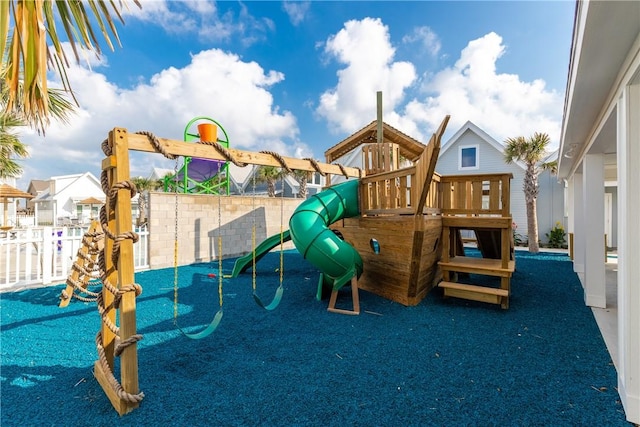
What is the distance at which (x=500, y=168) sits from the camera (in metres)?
13.1

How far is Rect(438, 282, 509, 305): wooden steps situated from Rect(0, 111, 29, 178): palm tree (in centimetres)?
1164

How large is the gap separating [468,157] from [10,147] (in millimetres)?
17632

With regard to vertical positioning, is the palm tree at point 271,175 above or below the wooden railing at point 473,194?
above

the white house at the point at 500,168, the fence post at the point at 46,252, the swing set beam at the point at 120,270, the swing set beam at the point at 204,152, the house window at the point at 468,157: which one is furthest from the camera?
the house window at the point at 468,157

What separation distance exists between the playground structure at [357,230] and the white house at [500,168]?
26.1 ft

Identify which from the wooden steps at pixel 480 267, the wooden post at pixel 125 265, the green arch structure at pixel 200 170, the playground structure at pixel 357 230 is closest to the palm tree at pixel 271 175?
the green arch structure at pixel 200 170

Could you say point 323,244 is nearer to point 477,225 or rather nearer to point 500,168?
point 477,225

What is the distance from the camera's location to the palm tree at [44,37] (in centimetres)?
245

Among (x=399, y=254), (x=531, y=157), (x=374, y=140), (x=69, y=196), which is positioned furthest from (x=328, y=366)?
(x=69, y=196)

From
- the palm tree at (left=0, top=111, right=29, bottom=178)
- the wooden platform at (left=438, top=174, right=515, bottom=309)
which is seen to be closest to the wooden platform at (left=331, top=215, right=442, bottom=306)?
the wooden platform at (left=438, top=174, right=515, bottom=309)

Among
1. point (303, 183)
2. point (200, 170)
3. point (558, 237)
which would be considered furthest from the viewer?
point (303, 183)

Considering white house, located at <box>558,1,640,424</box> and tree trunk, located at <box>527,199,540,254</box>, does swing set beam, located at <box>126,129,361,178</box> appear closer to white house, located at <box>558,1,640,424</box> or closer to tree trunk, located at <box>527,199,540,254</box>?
white house, located at <box>558,1,640,424</box>

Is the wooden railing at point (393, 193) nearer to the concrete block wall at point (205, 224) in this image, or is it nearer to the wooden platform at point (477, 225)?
the wooden platform at point (477, 225)

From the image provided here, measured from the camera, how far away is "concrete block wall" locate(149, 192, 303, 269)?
8211 millimetres
